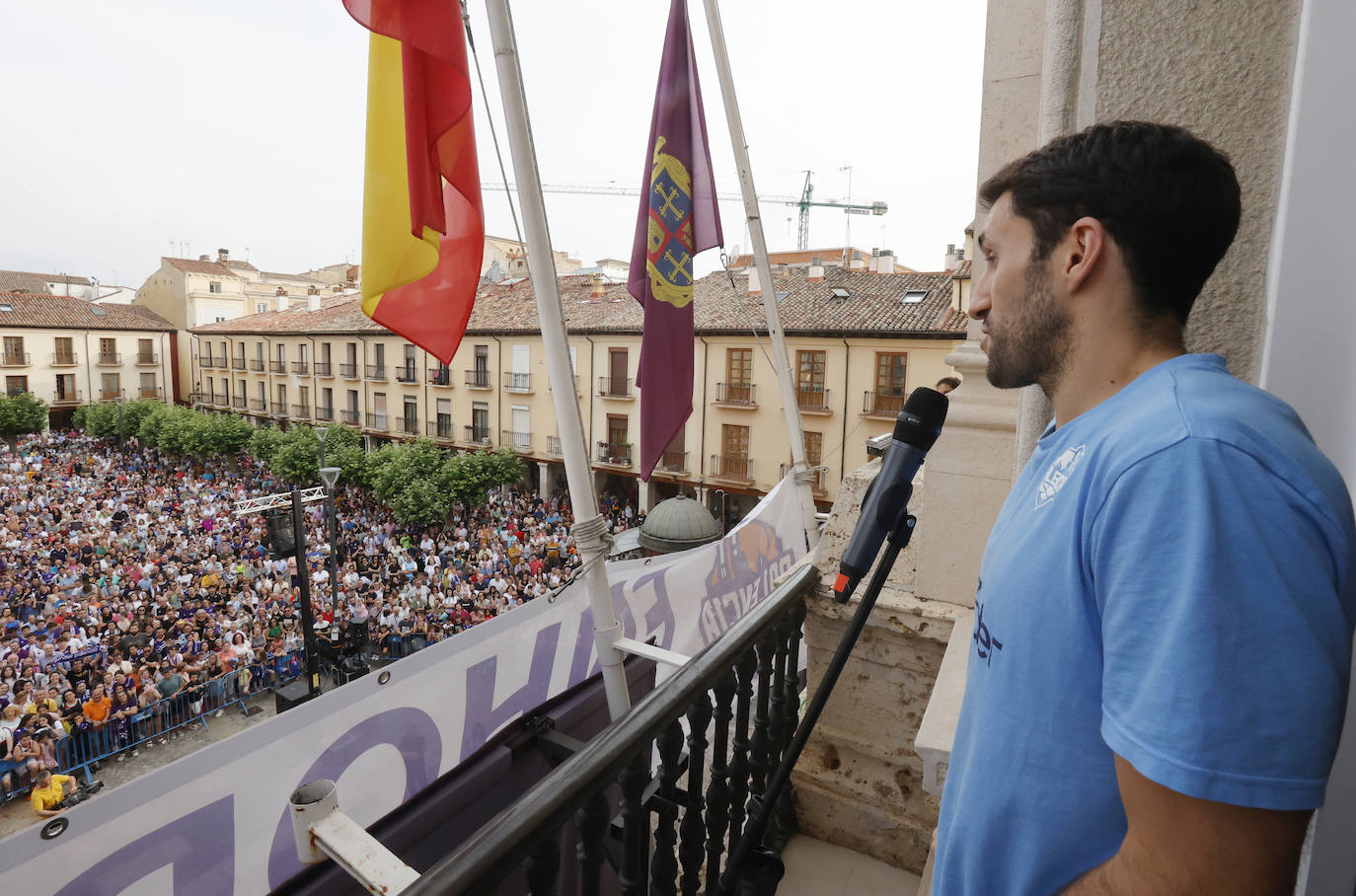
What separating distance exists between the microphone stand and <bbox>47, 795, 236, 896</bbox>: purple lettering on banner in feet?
4.08

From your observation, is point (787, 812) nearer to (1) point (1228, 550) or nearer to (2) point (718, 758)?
(2) point (718, 758)

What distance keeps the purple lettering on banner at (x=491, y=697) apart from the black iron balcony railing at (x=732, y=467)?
22903mm

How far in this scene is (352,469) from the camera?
1129 inches

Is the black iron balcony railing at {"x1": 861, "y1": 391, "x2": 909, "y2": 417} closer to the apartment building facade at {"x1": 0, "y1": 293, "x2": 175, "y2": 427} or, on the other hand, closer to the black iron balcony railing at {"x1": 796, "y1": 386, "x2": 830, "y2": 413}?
the black iron balcony railing at {"x1": 796, "y1": 386, "x2": 830, "y2": 413}

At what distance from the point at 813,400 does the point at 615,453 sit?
802 centimetres

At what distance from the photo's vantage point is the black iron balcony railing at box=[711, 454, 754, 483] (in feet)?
84.4

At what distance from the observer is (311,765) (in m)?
2.08

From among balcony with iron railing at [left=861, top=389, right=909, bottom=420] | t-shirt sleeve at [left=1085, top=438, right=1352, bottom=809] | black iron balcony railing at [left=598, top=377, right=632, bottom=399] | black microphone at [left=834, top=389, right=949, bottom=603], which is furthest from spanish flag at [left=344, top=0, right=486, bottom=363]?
black iron balcony railing at [left=598, top=377, right=632, bottom=399]

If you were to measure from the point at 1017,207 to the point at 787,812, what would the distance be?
225 centimetres

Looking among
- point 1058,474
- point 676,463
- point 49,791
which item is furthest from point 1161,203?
point 676,463

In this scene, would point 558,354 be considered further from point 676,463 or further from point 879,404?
point 676,463

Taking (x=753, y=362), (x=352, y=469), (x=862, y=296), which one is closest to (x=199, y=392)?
(x=352, y=469)

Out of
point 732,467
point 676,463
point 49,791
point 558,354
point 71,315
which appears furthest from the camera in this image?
point 71,315

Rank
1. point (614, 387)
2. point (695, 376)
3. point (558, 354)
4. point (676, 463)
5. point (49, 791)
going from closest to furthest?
1. point (558, 354)
2. point (49, 791)
3. point (695, 376)
4. point (676, 463)
5. point (614, 387)
